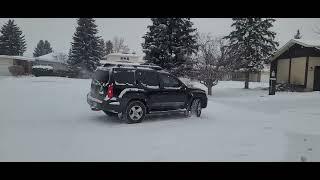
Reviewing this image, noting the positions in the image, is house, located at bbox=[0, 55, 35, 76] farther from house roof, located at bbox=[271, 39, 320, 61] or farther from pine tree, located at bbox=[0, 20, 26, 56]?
house roof, located at bbox=[271, 39, 320, 61]

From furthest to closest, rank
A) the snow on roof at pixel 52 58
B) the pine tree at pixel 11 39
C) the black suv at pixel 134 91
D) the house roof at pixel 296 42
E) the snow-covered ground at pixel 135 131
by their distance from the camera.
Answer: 1. the house roof at pixel 296 42
2. the snow on roof at pixel 52 58
3. the black suv at pixel 134 91
4. the pine tree at pixel 11 39
5. the snow-covered ground at pixel 135 131

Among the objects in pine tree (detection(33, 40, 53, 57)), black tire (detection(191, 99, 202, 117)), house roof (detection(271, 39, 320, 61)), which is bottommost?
black tire (detection(191, 99, 202, 117))

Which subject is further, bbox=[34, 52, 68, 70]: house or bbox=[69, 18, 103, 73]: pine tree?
bbox=[69, 18, 103, 73]: pine tree

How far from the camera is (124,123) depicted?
7.05 m

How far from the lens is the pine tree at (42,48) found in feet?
22.2

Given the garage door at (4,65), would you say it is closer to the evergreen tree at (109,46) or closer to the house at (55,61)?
the house at (55,61)

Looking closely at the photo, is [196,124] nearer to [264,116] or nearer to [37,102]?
[264,116]

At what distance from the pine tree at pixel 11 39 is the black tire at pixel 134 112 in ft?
8.82

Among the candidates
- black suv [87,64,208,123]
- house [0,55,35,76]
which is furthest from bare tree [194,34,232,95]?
house [0,55,35,76]

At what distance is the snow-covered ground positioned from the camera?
195 inches

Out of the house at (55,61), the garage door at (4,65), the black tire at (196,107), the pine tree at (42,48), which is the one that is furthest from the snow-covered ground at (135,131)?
the pine tree at (42,48)
